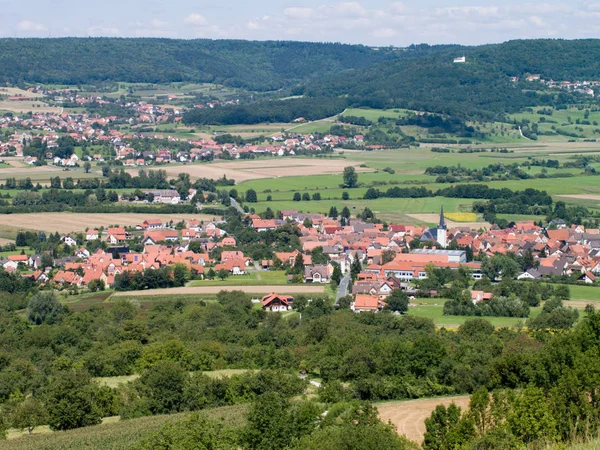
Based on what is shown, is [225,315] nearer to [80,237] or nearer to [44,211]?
[80,237]

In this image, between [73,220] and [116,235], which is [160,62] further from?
[116,235]

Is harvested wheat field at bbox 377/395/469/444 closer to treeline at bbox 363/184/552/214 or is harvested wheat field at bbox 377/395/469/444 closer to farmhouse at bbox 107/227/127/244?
farmhouse at bbox 107/227/127/244

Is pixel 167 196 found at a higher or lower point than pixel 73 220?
higher

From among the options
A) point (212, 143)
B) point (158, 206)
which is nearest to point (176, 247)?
point (158, 206)

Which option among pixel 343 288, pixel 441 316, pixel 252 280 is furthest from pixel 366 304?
pixel 252 280

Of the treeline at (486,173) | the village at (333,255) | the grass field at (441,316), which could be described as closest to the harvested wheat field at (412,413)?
the grass field at (441,316)

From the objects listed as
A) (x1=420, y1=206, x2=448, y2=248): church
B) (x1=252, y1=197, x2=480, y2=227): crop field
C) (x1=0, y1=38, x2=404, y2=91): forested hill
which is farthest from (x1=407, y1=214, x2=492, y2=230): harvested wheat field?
(x1=0, y1=38, x2=404, y2=91): forested hill

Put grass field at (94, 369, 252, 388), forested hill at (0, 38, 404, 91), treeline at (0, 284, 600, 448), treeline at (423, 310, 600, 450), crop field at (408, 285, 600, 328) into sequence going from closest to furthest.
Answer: treeline at (423, 310, 600, 450), treeline at (0, 284, 600, 448), grass field at (94, 369, 252, 388), crop field at (408, 285, 600, 328), forested hill at (0, 38, 404, 91)

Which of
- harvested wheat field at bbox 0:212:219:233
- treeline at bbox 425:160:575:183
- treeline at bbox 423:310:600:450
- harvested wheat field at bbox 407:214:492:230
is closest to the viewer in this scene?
treeline at bbox 423:310:600:450
